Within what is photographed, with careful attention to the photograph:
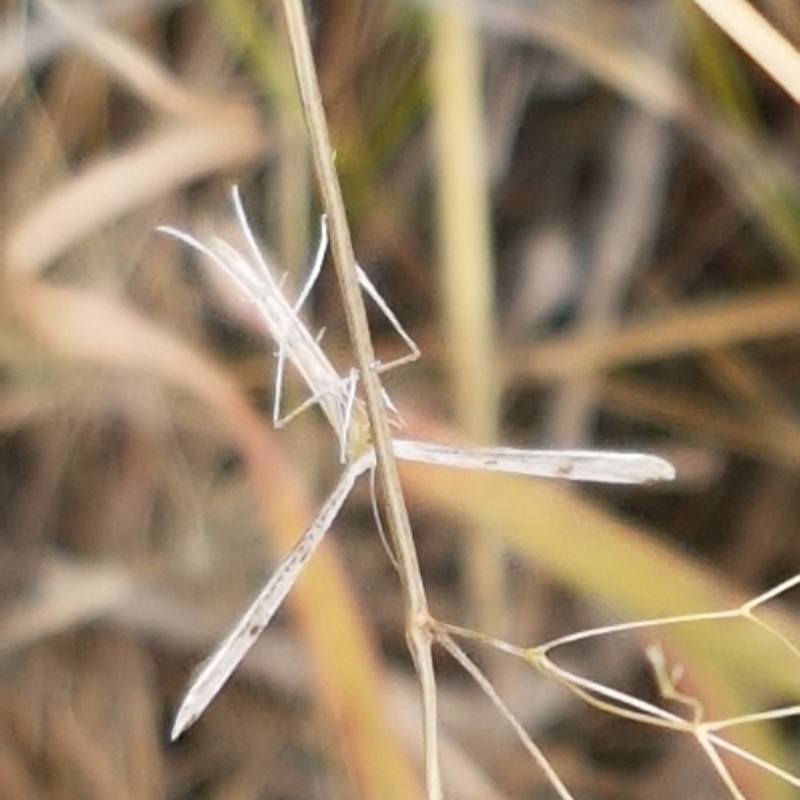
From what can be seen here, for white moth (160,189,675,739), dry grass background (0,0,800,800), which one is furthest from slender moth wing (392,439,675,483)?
dry grass background (0,0,800,800)

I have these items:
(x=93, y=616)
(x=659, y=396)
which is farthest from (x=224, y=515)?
(x=659, y=396)

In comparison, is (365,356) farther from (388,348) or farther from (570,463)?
(388,348)

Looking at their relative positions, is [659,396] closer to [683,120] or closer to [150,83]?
[683,120]

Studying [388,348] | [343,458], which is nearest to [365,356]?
[343,458]

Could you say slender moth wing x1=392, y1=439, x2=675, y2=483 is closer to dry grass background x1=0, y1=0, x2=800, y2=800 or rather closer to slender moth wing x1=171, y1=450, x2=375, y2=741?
slender moth wing x1=171, y1=450, x2=375, y2=741

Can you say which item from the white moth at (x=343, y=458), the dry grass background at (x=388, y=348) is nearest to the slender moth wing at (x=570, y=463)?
the white moth at (x=343, y=458)
